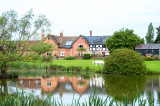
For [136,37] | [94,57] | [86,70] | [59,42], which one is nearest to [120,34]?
[136,37]

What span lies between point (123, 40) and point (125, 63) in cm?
2642

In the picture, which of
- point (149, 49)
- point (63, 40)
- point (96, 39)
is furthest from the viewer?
point (63, 40)

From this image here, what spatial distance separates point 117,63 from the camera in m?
26.8

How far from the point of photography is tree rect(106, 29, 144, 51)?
52.0 meters

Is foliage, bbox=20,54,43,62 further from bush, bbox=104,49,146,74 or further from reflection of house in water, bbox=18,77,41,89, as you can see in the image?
bush, bbox=104,49,146,74

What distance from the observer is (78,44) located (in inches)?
2420

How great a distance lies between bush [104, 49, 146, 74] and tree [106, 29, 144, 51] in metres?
24.7

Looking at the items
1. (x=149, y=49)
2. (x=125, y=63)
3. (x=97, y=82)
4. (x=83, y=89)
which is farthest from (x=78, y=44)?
(x=83, y=89)

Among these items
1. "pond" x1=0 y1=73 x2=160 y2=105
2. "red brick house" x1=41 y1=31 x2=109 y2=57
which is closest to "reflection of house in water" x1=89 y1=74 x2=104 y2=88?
"pond" x1=0 y1=73 x2=160 y2=105

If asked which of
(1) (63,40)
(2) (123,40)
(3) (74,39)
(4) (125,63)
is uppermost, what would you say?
(3) (74,39)

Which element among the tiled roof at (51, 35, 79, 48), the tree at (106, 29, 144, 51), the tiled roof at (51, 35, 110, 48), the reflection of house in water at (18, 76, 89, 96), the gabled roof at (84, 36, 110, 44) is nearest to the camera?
the reflection of house in water at (18, 76, 89, 96)

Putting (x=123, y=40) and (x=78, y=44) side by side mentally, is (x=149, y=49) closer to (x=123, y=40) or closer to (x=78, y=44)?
(x=123, y=40)

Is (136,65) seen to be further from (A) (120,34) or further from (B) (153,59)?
(A) (120,34)

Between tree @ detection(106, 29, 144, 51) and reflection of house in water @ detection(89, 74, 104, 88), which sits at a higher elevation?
tree @ detection(106, 29, 144, 51)
